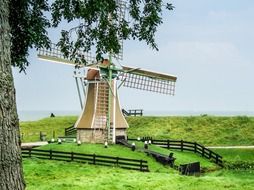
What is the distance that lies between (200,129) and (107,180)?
101 feet

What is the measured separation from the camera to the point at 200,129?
52.9 metres

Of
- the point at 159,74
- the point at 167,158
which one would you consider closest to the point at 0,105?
the point at 167,158

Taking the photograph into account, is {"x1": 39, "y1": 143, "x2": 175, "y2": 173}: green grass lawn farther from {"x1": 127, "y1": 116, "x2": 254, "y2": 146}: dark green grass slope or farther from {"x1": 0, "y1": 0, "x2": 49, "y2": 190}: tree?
{"x1": 0, "y1": 0, "x2": 49, "y2": 190}: tree

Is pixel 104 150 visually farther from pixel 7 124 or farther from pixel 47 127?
pixel 7 124

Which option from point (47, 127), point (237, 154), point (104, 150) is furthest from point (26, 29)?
point (47, 127)

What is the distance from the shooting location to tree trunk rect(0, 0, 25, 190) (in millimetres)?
7941

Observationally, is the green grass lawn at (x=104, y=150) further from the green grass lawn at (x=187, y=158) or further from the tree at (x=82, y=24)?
the tree at (x=82, y=24)

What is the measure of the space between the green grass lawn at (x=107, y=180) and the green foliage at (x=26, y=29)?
7.64 metres

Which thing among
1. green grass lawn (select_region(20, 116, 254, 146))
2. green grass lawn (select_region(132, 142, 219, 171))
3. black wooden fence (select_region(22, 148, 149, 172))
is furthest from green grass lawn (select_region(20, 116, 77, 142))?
black wooden fence (select_region(22, 148, 149, 172))

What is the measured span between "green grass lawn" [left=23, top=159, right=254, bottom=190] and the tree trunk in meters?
13.7

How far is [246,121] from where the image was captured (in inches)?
2111

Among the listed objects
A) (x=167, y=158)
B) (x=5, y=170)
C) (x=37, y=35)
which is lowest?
(x=167, y=158)

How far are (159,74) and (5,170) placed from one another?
34.2 metres

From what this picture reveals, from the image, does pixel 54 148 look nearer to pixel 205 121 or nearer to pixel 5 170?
pixel 205 121
